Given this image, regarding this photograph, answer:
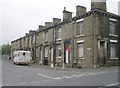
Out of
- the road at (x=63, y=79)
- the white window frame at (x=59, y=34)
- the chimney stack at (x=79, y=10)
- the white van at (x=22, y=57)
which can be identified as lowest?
the road at (x=63, y=79)

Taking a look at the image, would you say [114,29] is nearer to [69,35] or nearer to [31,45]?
[69,35]

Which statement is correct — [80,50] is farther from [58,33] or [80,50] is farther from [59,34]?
[58,33]

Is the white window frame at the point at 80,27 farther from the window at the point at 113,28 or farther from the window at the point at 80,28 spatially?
the window at the point at 113,28

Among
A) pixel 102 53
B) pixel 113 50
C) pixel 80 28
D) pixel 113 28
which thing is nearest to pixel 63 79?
pixel 102 53

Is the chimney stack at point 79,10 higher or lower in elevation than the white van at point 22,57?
higher

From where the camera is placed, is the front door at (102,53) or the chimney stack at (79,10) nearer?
the front door at (102,53)

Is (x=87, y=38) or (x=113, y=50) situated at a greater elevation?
(x=87, y=38)

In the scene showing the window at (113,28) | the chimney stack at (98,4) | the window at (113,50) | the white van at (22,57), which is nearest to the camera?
the chimney stack at (98,4)

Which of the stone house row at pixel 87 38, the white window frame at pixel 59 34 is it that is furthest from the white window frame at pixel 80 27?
the white window frame at pixel 59 34

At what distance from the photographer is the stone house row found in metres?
29.3

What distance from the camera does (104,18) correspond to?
30.4m

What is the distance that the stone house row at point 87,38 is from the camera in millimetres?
29344

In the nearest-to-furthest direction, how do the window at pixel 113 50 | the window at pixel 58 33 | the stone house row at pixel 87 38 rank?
the stone house row at pixel 87 38
the window at pixel 113 50
the window at pixel 58 33

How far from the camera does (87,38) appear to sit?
98.6 ft
